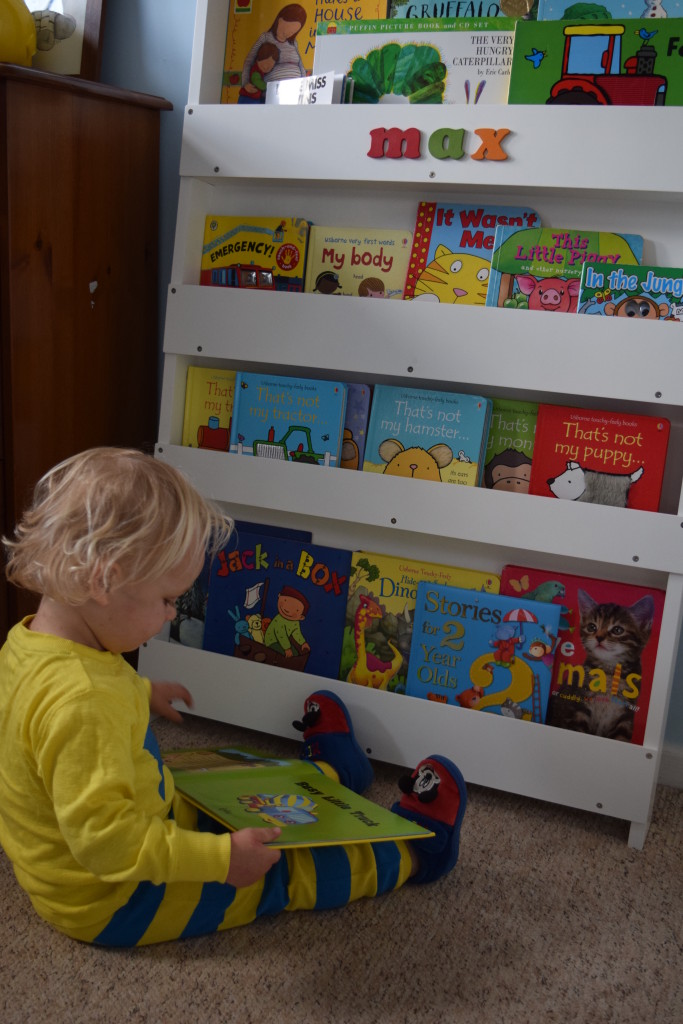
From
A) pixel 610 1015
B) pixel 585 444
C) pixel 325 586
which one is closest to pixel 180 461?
pixel 325 586

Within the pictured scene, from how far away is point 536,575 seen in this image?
151 centimetres

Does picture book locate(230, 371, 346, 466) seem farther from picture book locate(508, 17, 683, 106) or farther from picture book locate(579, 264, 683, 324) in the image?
picture book locate(508, 17, 683, 106)

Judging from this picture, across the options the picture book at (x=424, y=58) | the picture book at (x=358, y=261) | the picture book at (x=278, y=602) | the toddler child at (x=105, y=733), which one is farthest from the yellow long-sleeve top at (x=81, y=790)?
the picture book at (x=424, y=58)

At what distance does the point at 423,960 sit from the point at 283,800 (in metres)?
0.27

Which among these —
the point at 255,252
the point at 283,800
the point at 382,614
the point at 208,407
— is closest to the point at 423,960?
the point at 283,800

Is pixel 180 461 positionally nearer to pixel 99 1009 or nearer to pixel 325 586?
pixel 325 586

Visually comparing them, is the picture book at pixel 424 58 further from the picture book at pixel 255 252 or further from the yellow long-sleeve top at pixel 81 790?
the yellow long-sleeve top at pixel 81 790

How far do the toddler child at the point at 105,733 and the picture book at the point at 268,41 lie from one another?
86 centimetres

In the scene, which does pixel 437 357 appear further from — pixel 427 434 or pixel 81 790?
pixel 81 790

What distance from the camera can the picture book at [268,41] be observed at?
5.19 ft

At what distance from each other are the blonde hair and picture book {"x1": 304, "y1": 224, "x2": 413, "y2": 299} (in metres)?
0.62

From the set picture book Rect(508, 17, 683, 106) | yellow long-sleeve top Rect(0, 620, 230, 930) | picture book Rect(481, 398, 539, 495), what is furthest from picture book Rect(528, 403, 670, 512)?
yellow long-sleeve top Rect(0, 620, 230, 930)

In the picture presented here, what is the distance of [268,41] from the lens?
63.1 inches

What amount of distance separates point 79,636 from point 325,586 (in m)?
0.61
